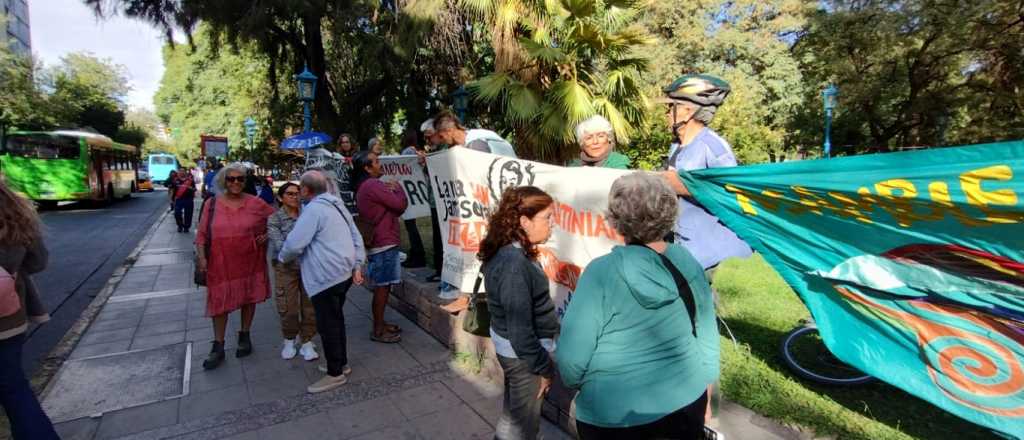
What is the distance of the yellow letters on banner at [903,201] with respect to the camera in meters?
1.82

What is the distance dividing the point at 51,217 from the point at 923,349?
22051 millimetres

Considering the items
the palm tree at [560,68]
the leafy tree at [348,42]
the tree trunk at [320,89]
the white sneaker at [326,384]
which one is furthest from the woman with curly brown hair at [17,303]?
the tree trunk at [320,89]

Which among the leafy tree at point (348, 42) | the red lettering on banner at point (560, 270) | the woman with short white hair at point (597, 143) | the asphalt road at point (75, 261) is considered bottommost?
the asphalt road at point (75, 261)

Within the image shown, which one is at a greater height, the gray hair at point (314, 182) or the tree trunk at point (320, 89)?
the tree trunk at point (320, 89)

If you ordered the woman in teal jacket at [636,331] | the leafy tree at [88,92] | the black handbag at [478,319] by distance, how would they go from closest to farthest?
the woman in teal jacket at [636,331] < the black handbag at [478,319] < the leafy tree at [88,92]

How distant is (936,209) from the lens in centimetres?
199

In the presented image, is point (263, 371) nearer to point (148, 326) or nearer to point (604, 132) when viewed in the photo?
point (148, 326)

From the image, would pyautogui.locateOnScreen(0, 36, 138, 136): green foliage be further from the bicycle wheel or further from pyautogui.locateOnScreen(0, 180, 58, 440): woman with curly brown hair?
the bicycle wheel

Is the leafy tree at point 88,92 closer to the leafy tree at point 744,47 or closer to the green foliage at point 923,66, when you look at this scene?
the leafy tree at point 744,47

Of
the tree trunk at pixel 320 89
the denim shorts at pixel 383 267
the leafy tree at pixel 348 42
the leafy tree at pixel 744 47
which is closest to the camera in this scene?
the denim shorts at pixel 383 267

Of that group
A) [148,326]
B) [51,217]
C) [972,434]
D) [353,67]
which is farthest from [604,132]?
[51,217]

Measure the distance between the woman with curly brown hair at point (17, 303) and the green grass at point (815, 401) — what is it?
3845mm

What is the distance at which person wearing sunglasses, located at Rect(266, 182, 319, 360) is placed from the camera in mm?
4434

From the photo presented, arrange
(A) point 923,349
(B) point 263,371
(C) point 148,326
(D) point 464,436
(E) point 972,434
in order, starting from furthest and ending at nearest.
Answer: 1. (C) point 148,326
2. (B) point 263,371
3. (D) point 464,436
4. (E) point 972,434
5. (A) point 923,349
